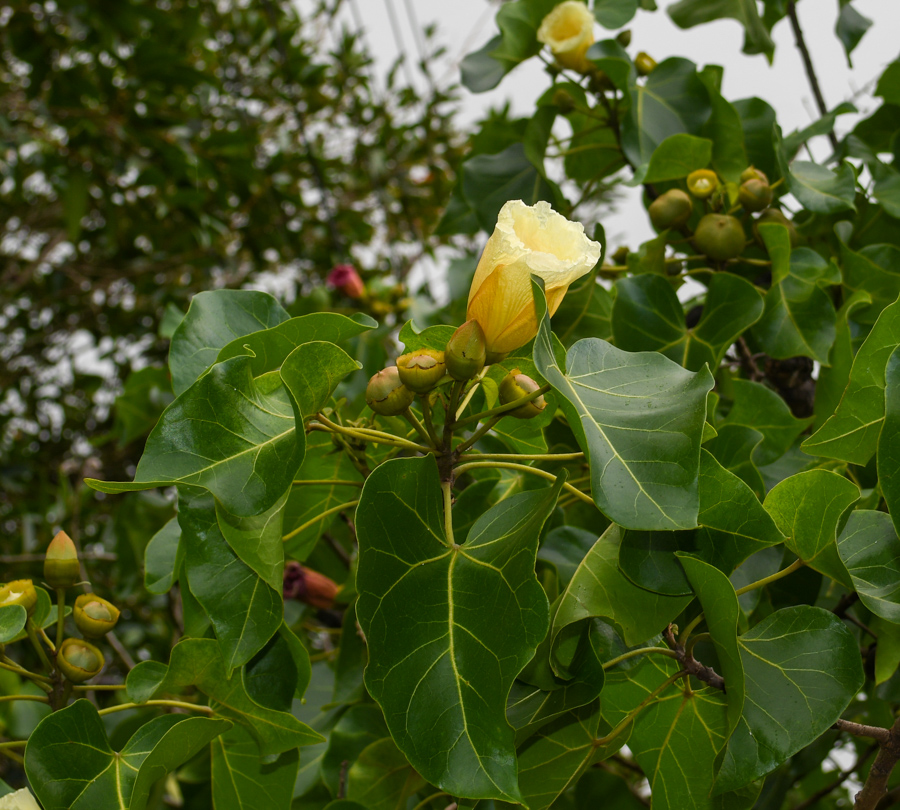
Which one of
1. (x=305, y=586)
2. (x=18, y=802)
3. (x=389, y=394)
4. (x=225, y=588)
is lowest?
(x=305, y=586)

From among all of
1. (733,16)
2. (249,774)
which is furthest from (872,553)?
(733,16)

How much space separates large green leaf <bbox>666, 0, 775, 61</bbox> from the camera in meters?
1.19

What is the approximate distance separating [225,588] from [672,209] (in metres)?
0.72

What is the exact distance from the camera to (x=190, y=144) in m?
2.28

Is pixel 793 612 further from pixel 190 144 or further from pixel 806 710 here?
pixel 190 144

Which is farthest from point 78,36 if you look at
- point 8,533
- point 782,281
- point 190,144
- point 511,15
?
point 782,281

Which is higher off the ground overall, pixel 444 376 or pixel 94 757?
pixel 444 376

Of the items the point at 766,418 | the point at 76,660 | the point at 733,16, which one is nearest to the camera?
the point at 76,660

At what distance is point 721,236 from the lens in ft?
3.20

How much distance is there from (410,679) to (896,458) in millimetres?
364

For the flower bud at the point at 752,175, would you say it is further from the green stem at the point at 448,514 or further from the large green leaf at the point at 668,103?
the green stem at the point at 448,514

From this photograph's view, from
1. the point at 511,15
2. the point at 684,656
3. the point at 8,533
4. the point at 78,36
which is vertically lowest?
the point at 8,533

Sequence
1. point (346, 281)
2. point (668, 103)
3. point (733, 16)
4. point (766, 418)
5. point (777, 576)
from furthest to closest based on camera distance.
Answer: point (346, 281) < point (733, 16) < point (668, 103) < point (766, 418) < point (777, 576)

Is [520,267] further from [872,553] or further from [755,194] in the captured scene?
[755,194]
